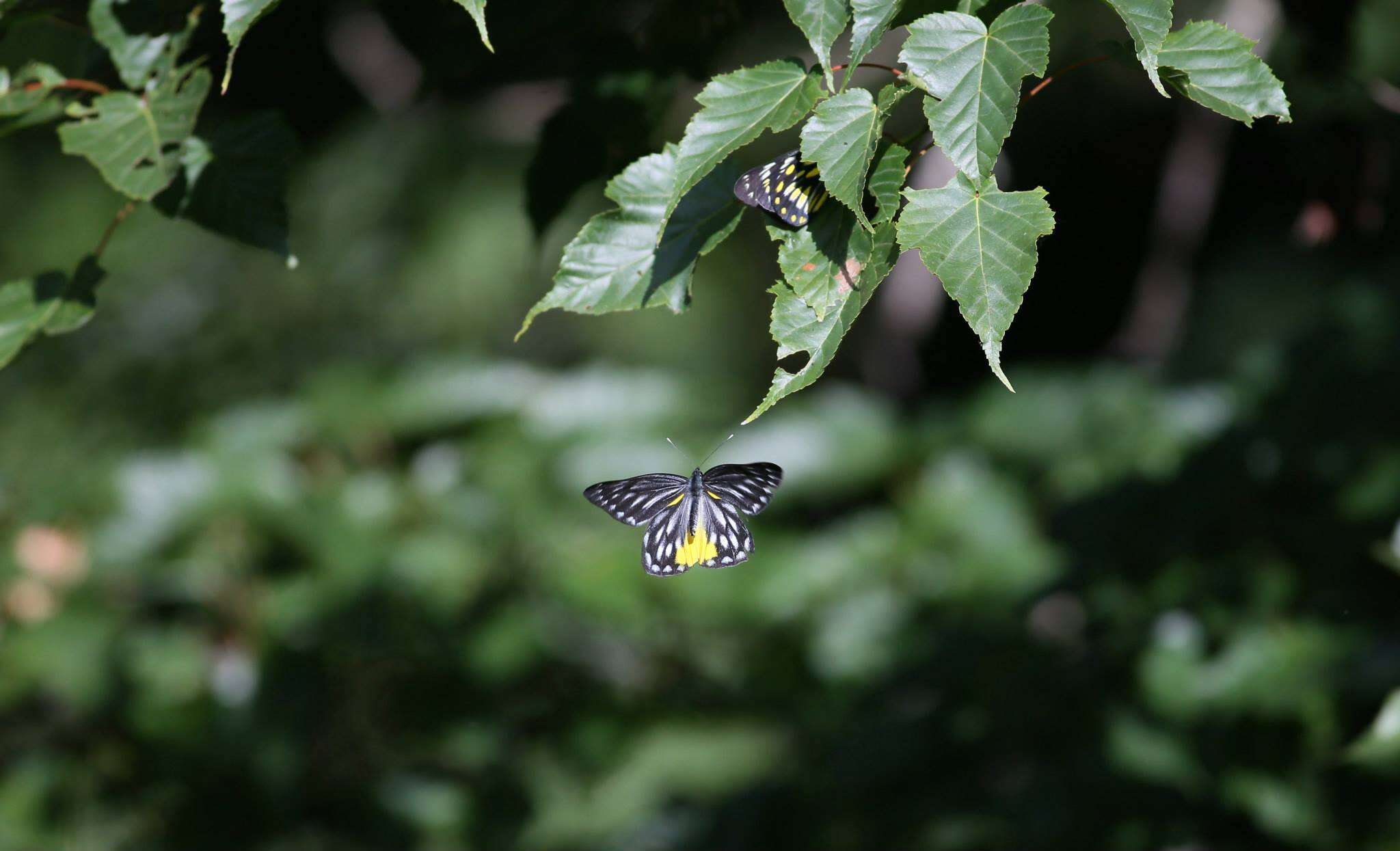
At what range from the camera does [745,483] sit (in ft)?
2.82

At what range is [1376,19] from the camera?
8.78 feet

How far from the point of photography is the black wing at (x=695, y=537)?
79 centimetres

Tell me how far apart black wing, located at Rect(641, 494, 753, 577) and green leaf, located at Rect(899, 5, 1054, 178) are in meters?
0.27

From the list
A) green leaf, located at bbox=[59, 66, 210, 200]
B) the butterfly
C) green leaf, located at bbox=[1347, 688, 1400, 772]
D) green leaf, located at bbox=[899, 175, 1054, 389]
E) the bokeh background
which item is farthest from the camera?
the bokeh background

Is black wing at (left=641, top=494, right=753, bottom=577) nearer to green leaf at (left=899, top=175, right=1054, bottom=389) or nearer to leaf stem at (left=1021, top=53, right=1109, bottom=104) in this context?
green leaf at (left=899, top=175, right=1054, bottom=389)

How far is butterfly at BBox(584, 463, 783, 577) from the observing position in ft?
2.64

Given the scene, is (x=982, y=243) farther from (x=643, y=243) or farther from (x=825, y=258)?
(x=643, y=243)

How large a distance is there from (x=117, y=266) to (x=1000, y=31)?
287 centimetres

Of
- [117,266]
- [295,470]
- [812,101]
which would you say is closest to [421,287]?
[117,266]

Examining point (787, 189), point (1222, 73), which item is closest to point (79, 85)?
point (787, 189)

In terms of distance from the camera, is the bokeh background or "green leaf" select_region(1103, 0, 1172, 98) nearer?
"green leaf" select_region(1103, 0, 1172, 98)

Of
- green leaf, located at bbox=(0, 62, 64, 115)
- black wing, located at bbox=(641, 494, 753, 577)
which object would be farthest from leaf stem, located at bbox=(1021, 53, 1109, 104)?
green leaf, located at bbox=(0, 62, 64, 115)

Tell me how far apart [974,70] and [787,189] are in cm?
14

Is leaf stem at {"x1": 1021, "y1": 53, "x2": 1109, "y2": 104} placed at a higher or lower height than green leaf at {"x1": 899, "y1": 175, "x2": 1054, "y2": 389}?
higher
